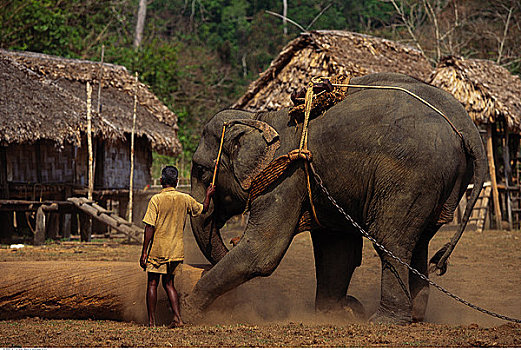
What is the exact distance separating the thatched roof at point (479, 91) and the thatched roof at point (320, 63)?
0.74m

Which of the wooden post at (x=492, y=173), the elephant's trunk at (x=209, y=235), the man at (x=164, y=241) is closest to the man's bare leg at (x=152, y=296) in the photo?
the man at (x=164, y=241)

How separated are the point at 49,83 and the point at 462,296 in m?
11.3

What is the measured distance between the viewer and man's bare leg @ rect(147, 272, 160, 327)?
5.72 meters

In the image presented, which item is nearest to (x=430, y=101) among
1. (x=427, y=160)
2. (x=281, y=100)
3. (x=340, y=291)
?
(x=427, y=160)

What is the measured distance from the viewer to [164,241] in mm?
5777

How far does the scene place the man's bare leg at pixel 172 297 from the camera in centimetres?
562

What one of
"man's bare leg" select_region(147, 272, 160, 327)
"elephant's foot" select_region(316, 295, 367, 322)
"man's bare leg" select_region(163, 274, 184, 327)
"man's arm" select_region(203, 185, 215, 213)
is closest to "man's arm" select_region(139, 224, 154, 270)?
"man's bare leg" select_region(147, 272, 160, 327)

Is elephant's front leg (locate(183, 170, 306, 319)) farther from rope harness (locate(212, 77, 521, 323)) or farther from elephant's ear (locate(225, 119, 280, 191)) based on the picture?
elephant's ear (locate(225, 119, 280, 191))

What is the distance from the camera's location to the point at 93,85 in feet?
56.6

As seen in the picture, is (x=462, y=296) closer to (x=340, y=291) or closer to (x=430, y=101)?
(x=340, y=291)

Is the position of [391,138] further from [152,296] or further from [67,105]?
[67,105]

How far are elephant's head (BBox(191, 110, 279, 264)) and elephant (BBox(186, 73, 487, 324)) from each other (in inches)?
0.6

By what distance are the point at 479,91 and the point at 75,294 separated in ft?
38.1

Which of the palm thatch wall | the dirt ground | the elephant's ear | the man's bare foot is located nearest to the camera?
the dirt ground
